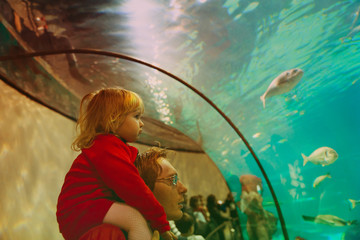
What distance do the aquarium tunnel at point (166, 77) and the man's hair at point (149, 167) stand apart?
14.0 inches

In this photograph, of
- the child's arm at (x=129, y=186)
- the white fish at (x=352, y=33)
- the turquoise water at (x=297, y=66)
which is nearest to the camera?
the child's arm at (x=129, y=186)

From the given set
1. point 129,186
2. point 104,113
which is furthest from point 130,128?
point 129,186

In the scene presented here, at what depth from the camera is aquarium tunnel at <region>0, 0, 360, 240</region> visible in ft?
4.45

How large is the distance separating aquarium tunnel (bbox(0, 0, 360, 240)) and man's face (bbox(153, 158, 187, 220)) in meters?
0.34

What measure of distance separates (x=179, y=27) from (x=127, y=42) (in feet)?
2.41

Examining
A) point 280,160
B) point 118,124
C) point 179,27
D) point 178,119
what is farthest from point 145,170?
point 280,160

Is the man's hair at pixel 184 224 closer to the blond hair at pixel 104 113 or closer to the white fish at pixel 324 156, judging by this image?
the blond hair at pixel 104 113

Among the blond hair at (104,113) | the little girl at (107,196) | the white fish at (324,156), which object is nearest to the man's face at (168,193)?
the little girl at (107,196)

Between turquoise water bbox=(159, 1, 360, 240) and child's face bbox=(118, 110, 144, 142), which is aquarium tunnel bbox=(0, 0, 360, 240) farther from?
child's face bbox=(118, 110, 144, 142)

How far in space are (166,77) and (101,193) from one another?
1.51 metres

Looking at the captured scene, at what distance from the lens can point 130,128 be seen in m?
0.97

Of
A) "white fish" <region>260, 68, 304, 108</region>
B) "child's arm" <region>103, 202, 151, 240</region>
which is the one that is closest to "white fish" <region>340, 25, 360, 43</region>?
"white fish" <region>260, 68, 304, 108</region>

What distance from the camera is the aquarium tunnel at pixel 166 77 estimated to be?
136 centimetres

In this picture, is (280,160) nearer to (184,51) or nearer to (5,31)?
(184,51)
